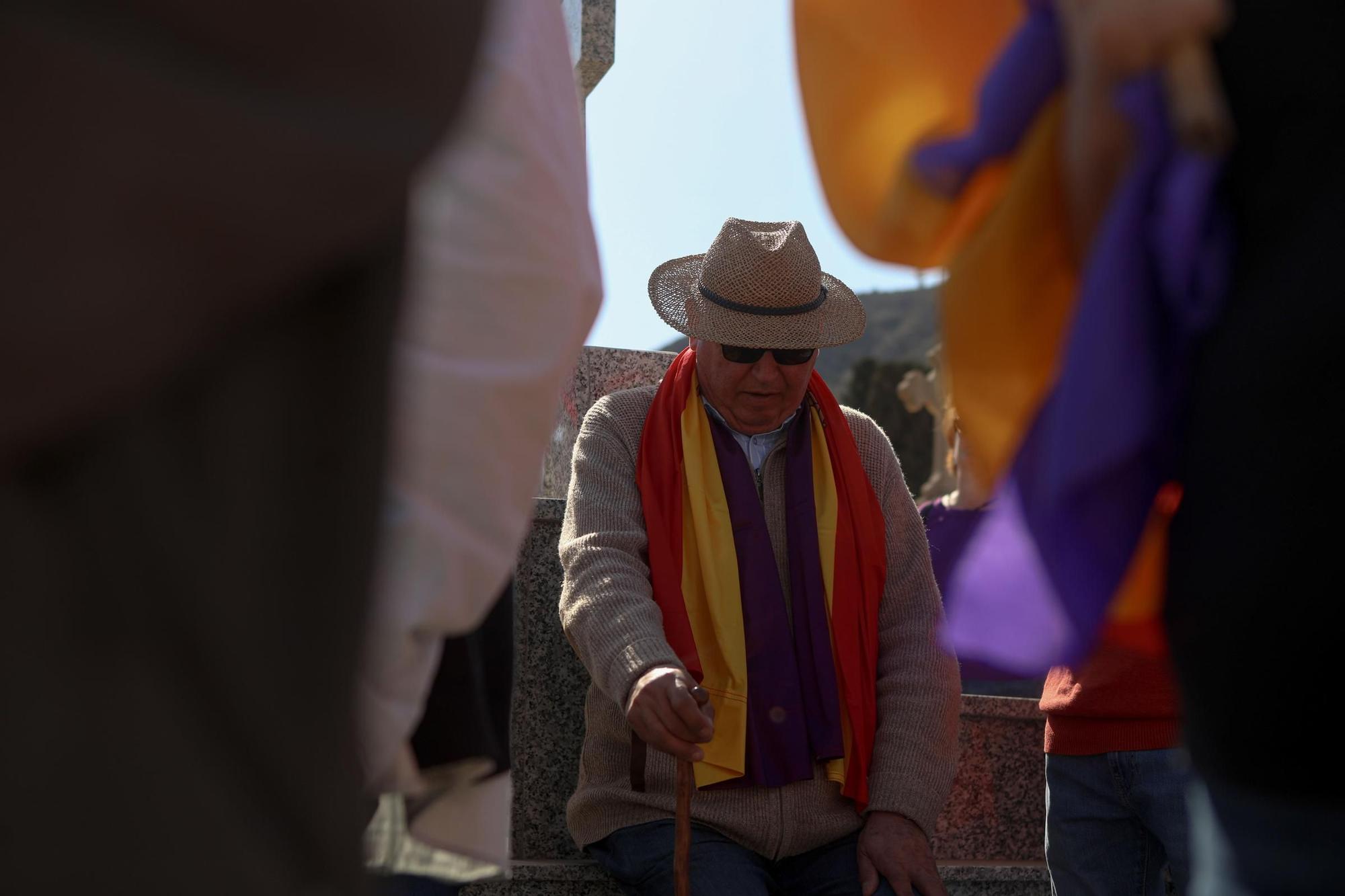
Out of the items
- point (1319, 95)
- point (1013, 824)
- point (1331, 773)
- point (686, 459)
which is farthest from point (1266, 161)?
point (1013, 824)

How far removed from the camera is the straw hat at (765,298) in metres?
3.58

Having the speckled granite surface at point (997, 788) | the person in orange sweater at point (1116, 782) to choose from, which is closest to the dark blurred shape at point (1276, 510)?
the person in orange sweater at point (1116, 782)

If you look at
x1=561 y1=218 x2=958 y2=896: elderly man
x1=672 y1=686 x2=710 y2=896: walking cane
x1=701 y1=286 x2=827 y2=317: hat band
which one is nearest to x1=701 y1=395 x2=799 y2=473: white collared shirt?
x1=561 y1=218 x2=958 y2=896: elderly man

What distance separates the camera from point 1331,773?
0.96 metres

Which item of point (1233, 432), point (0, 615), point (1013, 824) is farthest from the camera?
point (1013, 824)

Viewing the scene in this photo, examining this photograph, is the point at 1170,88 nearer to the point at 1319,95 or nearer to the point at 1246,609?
the point at 1319,95

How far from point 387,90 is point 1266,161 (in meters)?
0.67

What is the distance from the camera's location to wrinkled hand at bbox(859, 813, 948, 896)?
3031 mm

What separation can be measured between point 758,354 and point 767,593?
63cm

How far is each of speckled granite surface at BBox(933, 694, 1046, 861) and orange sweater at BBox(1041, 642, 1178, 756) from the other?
26.6 inches

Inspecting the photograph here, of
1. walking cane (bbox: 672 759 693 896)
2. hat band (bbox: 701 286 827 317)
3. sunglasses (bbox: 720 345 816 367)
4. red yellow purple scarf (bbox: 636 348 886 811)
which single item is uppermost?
hat band (bbox: 701 286 827 317)

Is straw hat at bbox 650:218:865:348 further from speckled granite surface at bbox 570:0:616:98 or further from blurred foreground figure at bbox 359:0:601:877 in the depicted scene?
blurred foreground figure at bbox 359:0:601:877

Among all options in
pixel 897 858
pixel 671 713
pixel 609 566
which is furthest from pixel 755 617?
pixel 897 858

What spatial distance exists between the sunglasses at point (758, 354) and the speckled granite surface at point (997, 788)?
3.72 ft
